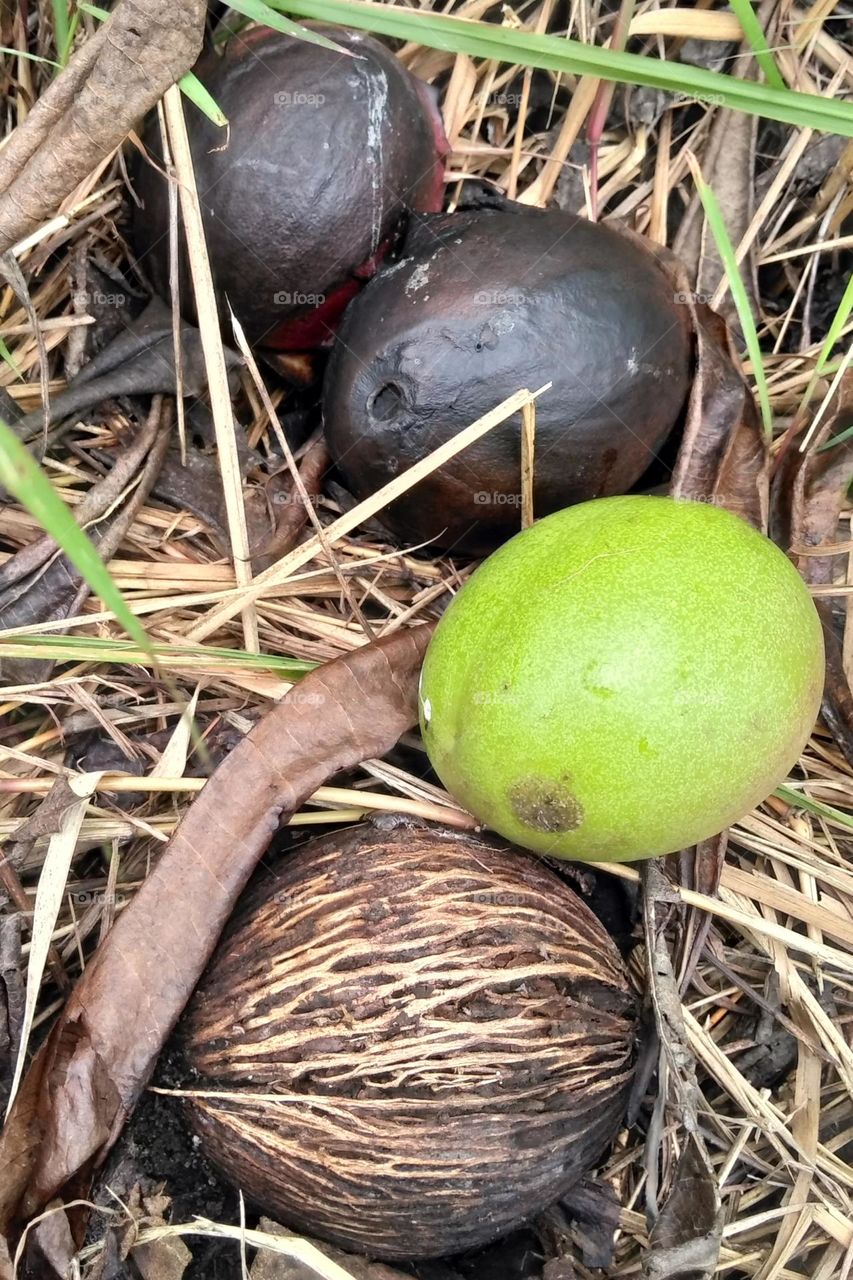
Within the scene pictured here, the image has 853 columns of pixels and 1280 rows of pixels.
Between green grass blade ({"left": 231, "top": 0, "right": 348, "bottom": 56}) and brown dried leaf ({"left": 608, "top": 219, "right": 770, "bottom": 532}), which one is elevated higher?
green grass blade ({"left": 231, "top": 0, "right": 348, "bottom": 56})

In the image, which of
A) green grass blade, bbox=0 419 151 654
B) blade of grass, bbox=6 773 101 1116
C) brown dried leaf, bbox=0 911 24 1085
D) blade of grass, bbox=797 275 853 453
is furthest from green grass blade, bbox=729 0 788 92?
brown dried leaf, bbox=0 911 24 1085

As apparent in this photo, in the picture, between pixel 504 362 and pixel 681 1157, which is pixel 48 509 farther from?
pixel 681 1157

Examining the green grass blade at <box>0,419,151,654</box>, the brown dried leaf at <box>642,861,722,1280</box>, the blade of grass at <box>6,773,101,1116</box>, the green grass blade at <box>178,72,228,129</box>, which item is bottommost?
the brown dried leaf at <box>642,861,722,1280</box>

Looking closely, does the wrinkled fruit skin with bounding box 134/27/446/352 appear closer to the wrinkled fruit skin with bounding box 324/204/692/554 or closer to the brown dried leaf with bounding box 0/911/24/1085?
the wrinkled fruit skin with bounding box 324/204/692/554

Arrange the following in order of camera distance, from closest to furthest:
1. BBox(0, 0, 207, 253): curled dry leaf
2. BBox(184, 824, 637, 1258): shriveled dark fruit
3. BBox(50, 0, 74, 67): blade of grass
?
BBox(0, 0, 207, 253): curled dry leaf → BBox(184, 824, 637, 1258): shriveled dark fruit → BBox(50, 0, 74, 67): blade of grass

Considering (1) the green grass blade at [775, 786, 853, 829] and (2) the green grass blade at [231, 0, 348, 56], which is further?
(1) the green grass blade at [775, 786, 853, 829]

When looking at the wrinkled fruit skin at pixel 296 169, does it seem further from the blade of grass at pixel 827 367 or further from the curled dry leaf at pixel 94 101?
the blade of grass at pixel 827 367

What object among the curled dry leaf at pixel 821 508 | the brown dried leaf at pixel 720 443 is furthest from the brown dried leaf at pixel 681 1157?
the brown dried leaf at pixel 720 443
